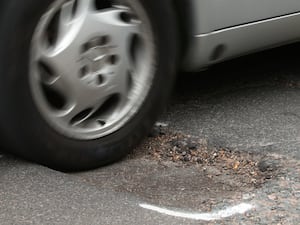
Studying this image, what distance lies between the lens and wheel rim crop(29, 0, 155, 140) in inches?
116

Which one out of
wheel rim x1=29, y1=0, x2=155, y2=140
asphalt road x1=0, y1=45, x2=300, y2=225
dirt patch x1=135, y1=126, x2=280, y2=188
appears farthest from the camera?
dirt patch x1=135, y1=126, x2=280, y2=188

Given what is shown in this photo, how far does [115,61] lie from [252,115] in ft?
3.84

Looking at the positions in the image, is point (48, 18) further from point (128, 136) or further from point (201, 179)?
point (201, 179)

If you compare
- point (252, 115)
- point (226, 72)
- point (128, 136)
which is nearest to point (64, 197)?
point (128, 136)

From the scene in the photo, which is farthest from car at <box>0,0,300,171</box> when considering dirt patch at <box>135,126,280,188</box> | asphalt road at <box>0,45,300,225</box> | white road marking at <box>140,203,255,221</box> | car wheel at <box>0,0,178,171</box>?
white road marking at <box>140,203,255,221</box>

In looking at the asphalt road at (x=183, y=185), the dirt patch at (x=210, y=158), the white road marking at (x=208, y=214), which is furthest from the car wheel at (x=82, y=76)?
the white road marking at (x=208, y=214)

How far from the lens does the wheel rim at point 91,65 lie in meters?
2.94

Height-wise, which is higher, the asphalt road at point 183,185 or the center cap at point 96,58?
the center cap at point 96,58

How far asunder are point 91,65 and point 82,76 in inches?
2.7

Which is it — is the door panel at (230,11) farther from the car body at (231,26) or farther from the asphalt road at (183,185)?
→ the asphalt road at (183,185)

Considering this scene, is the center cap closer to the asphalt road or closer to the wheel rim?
the wheel rim

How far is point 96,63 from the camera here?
10.0 feet

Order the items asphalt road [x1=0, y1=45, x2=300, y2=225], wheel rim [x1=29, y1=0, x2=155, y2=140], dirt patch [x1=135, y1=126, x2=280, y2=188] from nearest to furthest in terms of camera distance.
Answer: asphalt road [x1=0, y1=45, x2=300, y2=225] → wheel rim [x1=29, y1=0, x2=155, y2=140] → dirt patch [x1=135, y1=126, x2=280, y2=188]

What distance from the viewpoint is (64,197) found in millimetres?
2900
